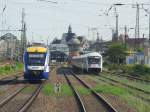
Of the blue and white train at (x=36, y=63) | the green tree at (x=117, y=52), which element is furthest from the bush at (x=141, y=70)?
the blue and white train at (x=36, y=63)

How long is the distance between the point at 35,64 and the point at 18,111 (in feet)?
68.3

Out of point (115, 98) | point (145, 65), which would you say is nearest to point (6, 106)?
point (115, 98)

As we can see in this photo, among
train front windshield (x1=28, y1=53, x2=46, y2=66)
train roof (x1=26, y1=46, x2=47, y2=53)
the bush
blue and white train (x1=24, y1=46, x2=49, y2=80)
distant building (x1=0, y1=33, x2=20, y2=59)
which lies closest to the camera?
blue and white train (x1=24, y1=46, x2=49, y2=80)

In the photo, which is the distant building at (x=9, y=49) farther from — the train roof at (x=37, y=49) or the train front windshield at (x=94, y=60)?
the train roof at (x=37, y=49)

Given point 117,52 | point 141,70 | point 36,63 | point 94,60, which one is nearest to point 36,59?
point 36,63

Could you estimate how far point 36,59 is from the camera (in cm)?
4038

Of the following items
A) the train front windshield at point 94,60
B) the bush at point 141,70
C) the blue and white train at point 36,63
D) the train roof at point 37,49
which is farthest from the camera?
the train front windshield at point 94,60

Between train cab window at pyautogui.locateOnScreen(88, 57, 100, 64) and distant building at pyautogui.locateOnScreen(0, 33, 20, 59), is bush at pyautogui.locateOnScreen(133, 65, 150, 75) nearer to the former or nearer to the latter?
train cab window at pyautogui.locateOnScreen(88, 57, 100, 64)

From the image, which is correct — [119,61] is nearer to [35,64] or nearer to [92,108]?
[35,64]

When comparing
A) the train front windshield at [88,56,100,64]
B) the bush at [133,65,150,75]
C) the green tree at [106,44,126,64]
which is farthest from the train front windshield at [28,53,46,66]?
the green tree at [106,44,126,64]

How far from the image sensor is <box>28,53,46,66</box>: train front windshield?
40.3m

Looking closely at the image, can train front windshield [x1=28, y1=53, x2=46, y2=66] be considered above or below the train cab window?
above

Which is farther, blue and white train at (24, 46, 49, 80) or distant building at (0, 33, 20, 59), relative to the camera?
distant building at (0, 33, 20, 59)

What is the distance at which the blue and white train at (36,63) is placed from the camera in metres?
40.0
